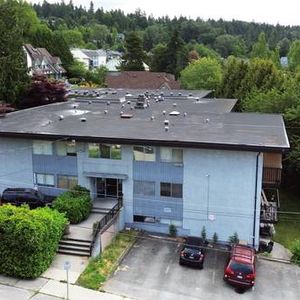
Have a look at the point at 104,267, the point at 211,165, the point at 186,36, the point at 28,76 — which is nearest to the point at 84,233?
the point at 104,267

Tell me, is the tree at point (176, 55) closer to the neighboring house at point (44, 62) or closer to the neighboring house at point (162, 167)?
the neighboring house at point (44, 62)

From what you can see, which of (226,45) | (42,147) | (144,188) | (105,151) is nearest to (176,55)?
(226,45)

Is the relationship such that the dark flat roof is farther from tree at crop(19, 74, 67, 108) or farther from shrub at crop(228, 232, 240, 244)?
tree at crop(19, 74, 67, 108)

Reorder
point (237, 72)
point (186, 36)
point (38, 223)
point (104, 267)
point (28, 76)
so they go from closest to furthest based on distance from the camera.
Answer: point (38, 223) → point (104, 267) → point (28, 76) → point (237, 72) → point (186, 36)

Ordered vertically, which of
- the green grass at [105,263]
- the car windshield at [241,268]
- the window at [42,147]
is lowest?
the green grass at [105,263]

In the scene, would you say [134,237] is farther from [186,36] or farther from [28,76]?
[186,36]

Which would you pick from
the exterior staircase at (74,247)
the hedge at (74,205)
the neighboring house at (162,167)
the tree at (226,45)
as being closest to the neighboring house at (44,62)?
the neighboring house at (162,167)
